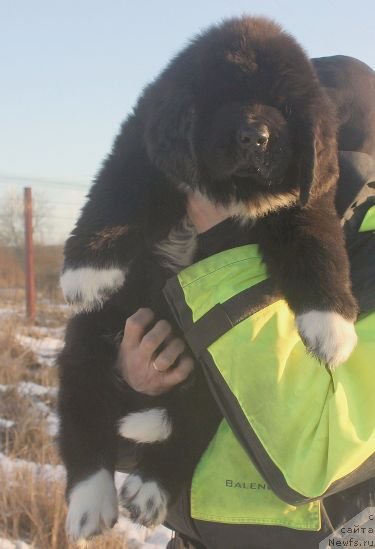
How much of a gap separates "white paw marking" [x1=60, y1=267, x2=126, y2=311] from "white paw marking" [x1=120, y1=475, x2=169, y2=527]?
2.00 feet

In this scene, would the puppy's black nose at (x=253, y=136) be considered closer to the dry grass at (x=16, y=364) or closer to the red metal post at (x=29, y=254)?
the dry grass at (x=16, y=364)

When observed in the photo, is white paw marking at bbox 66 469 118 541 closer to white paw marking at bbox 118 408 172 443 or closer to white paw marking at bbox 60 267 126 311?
white paw marking at bbox 118 408 172 443

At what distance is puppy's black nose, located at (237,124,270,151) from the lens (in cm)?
167

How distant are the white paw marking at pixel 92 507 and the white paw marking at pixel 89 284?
23.5 inches

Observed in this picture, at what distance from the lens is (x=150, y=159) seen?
6.21ft

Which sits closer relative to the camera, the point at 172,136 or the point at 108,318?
the point at 172,136

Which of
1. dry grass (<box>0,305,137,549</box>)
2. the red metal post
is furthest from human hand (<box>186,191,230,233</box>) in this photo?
the red metal post

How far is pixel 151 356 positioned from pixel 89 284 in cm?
32

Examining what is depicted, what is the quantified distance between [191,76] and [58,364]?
1125mm

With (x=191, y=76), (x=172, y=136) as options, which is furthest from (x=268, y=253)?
(x=191, y=76)

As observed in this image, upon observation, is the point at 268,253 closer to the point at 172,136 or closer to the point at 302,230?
the point at 302,230

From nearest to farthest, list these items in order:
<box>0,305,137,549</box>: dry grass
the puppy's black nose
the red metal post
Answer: the puppy's black nose → <box>0,305,137,549</box>: dry grass → the red metal post

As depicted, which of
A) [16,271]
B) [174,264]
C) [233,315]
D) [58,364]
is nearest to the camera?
[233,315]

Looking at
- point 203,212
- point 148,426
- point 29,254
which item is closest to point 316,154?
point 203,212
